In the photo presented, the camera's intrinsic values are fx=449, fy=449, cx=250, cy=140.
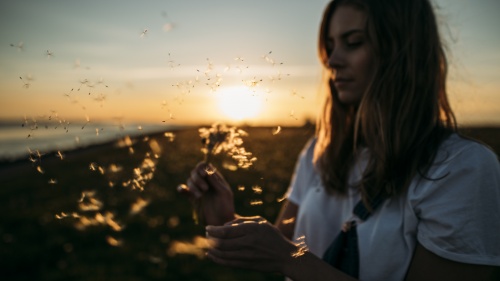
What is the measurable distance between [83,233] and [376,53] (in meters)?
7.31

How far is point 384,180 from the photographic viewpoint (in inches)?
98.7

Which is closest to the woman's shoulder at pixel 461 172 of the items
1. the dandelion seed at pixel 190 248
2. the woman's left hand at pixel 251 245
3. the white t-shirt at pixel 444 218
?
the white t-shirt at pixel 444 218

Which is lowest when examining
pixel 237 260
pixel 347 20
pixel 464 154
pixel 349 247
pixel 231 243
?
pixel 349 247

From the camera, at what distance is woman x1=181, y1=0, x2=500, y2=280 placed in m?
2.15

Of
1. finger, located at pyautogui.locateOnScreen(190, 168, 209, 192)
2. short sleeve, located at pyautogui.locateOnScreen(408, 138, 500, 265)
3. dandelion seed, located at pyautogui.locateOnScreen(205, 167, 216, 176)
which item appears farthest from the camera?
finger, located at pyautogui.locateOnScreen(190, 168, 209, 192)

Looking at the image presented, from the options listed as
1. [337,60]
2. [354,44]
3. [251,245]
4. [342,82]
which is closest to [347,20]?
[354,44]

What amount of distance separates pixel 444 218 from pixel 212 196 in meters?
1.40

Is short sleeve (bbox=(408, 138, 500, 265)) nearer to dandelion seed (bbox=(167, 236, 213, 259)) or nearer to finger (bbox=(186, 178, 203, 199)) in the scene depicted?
finger (bbox=(186, 178, 203, 199))

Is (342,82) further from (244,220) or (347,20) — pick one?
(244,220)

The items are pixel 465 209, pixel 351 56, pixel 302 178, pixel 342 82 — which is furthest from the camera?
pixel 302 178

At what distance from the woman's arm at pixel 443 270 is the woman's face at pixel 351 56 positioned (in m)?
1.05

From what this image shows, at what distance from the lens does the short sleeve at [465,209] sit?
2111 millimetres

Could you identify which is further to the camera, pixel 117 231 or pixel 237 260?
pixel 117 231

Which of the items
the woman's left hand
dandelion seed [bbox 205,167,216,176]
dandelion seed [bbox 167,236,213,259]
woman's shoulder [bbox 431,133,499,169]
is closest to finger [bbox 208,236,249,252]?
the woman's left hand
